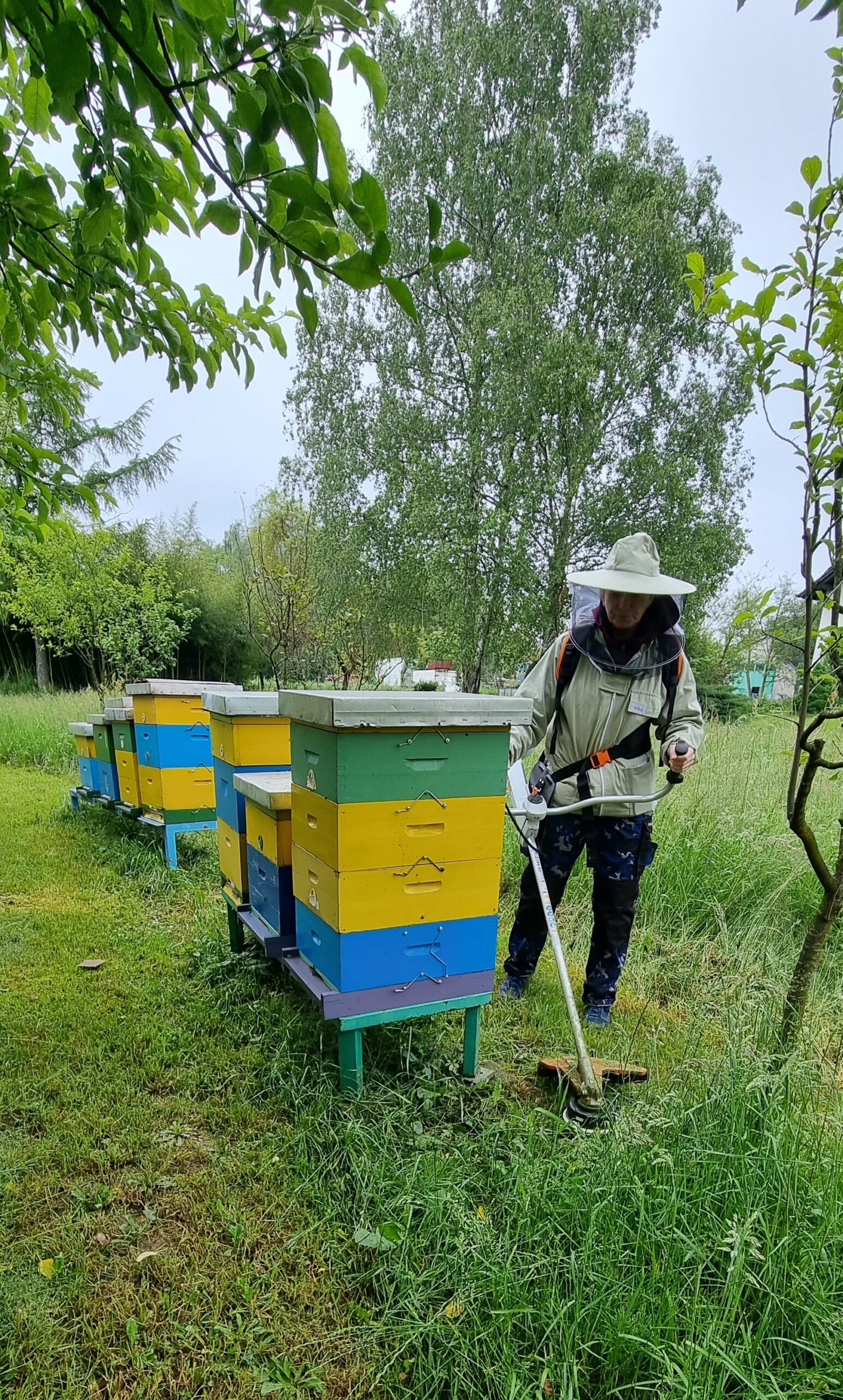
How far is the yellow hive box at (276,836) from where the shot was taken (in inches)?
103

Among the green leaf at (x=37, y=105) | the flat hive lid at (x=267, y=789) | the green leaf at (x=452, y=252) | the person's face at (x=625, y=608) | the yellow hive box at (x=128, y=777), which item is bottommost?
the yellow hive box at (x=128, y=777)

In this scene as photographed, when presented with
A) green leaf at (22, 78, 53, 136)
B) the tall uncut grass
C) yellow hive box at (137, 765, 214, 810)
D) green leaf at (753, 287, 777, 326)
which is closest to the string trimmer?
green leaf at (753, 287, 777, 326)

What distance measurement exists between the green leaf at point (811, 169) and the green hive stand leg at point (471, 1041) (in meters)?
2.61

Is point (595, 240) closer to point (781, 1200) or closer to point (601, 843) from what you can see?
point (601, 843)

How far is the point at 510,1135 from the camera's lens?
2133mm

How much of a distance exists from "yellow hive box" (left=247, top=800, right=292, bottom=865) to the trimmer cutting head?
4.00ft

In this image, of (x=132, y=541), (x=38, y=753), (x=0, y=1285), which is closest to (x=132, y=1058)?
(x=0, y=1285)

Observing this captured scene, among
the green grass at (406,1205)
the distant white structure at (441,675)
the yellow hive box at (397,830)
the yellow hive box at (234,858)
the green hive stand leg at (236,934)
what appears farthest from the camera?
the distant white structure at (441,675)

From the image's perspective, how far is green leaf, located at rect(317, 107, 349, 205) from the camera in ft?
3.13

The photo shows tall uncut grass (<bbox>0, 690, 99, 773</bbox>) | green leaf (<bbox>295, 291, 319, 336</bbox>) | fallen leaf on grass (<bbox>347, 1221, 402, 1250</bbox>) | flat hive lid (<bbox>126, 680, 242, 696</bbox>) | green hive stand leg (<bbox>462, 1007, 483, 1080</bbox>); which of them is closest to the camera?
green leaf (<bbox>295, 291, 319, 336</bbox>)

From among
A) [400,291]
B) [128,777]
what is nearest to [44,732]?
[128,777]

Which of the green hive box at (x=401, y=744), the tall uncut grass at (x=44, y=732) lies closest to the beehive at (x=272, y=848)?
the green hive box at (x=401, y=744)

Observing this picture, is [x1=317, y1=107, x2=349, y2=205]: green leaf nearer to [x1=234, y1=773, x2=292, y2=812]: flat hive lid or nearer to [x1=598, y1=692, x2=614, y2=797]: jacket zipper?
[x1=234, y1=773, x2=292, y2=812]: flat hive lid

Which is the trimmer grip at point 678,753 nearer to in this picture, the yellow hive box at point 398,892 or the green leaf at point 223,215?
the yellow hive box at point 398,892
